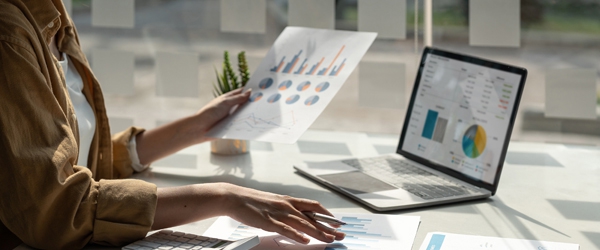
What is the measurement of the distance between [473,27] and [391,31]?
0.69 feet

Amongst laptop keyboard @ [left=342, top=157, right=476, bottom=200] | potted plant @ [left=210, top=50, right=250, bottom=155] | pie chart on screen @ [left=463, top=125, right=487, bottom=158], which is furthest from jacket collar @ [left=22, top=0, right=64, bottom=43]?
pie chart on screen @ [left=463, top=125, right=487, bottom=158]

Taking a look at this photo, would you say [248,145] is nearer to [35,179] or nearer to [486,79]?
[486,79]

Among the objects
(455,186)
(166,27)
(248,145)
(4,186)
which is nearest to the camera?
(4,186)

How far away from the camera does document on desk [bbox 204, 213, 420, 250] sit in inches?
37.4

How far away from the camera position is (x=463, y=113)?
1314mm

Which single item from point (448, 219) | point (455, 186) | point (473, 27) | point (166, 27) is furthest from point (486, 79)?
point (166, 27)

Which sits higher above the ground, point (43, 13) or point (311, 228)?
point (43, 13)

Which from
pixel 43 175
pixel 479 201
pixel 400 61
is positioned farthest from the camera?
pixel 400 61

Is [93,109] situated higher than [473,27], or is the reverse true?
[473,27]

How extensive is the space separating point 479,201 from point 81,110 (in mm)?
741

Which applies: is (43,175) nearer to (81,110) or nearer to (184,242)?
(184,242)

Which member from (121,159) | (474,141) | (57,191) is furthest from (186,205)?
(474,141)

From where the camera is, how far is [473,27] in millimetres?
1728

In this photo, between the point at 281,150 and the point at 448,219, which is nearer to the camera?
the point at 448,219
